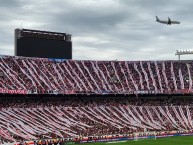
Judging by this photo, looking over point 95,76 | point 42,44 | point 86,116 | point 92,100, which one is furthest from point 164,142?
point 42,44

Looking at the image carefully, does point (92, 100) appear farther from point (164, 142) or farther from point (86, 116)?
point (164, 142)

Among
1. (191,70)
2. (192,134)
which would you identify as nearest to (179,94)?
(191,70)

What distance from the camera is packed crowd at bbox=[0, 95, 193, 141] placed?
68125mm

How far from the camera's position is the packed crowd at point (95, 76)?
82062 millimetres

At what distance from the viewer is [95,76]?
3639 inches

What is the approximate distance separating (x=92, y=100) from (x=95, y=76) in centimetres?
675

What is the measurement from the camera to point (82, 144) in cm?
6388

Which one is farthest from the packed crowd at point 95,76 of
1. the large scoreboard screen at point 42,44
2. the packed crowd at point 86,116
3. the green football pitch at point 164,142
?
the green football pitch at point 164,142

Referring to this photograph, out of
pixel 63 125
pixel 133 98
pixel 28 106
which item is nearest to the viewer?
pixel 63 125

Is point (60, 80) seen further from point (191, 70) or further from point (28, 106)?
point (191, 70)

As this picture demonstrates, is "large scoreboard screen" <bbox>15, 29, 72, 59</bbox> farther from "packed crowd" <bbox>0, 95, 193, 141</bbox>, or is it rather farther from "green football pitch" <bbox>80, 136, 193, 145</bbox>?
"green football pitch" <bbox>80, 136, 193, 145</bbox>

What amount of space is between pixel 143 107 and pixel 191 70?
18583 millimetres

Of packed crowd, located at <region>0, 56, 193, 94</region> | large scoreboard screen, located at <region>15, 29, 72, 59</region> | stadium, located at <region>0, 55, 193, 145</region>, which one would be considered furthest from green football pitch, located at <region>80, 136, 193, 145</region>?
large scoreboard screen, located at <region>15, 29, 72, 59</region>

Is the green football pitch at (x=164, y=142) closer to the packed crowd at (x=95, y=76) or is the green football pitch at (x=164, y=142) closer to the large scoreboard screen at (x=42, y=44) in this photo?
the packed crowd at (x=95, y=76)
